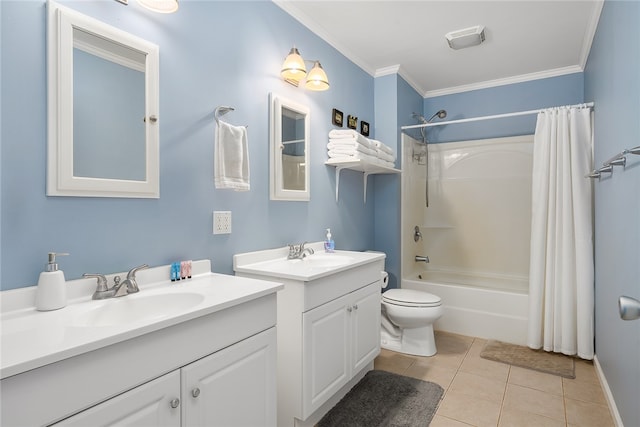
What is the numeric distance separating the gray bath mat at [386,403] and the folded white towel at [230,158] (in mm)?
1355

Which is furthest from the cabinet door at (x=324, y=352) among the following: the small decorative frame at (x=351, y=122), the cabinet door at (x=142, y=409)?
the small decorative frame at (x=351, y=122)

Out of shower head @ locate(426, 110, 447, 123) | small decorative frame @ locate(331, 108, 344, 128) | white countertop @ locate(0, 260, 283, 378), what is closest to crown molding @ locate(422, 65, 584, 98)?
shower head @ locate(426, 110, 447, 123)

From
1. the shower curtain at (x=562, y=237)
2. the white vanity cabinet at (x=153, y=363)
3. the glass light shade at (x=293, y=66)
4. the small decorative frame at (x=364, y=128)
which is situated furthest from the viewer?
the small decorative frame at (x=364, y=128)

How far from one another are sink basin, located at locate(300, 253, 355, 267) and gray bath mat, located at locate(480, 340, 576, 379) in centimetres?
146

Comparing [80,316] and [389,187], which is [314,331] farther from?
[389,187]

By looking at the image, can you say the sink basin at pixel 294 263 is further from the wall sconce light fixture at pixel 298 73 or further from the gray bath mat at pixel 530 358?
the gray bath mat at pixel 530 358

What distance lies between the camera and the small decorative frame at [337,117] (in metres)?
2.67

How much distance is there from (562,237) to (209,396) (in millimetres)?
2787

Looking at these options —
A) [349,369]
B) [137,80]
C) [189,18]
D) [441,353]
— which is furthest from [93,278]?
[441,353]

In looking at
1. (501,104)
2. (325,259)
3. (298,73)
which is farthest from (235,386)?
(501,104)

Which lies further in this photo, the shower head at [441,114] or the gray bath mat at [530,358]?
the shower head at [441,114]

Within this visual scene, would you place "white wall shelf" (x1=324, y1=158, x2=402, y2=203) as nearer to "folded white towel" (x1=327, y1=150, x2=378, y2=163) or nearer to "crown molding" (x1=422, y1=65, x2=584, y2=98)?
"folded white towel" (x1=327, y1=150, x2=378, y2=163)

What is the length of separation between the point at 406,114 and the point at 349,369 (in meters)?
2.54

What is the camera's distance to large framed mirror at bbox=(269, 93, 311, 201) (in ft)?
6.79
